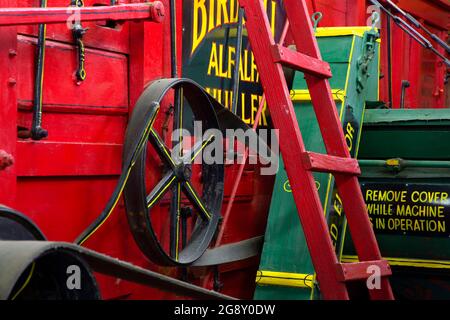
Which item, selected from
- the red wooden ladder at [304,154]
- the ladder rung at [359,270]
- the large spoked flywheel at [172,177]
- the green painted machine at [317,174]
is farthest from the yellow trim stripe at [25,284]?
the green painted machine at [317,174]

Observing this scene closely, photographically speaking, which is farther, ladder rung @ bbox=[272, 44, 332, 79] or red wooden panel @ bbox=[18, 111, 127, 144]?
ladder rung @ bbox=[272, 44, 332, 79]

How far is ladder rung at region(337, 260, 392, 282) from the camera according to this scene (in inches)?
124

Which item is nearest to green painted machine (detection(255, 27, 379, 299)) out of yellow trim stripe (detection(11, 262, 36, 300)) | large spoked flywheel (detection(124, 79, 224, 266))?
large spoked flywheel (detection(124, 79, 224, 266))

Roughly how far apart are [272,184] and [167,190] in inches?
44.9

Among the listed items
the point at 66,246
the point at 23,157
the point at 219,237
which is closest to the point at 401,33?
the point at 219,237

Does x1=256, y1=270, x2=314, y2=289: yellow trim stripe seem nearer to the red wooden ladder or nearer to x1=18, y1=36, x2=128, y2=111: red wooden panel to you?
the red wooden ladder

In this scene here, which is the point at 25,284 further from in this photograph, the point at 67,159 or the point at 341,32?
the point at 341,32

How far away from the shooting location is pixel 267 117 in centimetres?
420

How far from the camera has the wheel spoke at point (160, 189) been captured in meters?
2.99

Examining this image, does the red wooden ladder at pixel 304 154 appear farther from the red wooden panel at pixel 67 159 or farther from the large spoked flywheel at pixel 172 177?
the red wooden panel at pixel 67 159

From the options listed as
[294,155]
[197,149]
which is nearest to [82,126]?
[197,149]

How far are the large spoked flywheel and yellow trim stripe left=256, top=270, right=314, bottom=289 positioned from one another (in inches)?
16.1

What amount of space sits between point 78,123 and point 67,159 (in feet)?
0.50
